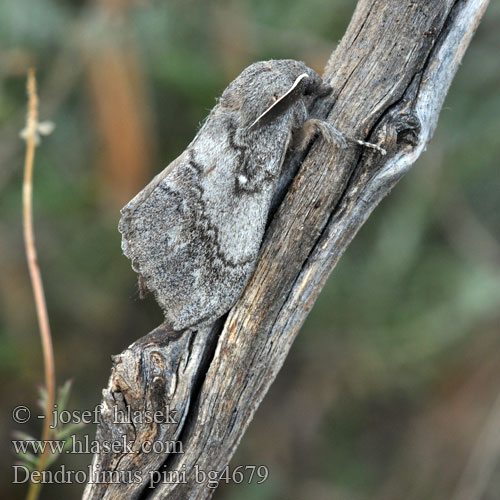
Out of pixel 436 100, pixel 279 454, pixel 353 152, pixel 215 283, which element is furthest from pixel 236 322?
pixel 279 454

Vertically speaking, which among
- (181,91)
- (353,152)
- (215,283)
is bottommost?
(215,283)

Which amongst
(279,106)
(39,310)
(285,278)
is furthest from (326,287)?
(39,310)

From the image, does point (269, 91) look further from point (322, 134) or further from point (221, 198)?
point (221, 198)

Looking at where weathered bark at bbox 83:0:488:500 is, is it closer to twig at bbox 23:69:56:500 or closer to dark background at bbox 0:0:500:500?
twig at bbox 23:69:56:500

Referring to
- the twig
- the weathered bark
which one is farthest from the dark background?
the weathered bark

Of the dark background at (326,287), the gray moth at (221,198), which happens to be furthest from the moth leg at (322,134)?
the dark background at (326,287)

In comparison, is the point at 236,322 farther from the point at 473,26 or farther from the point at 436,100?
the point at 473,26
